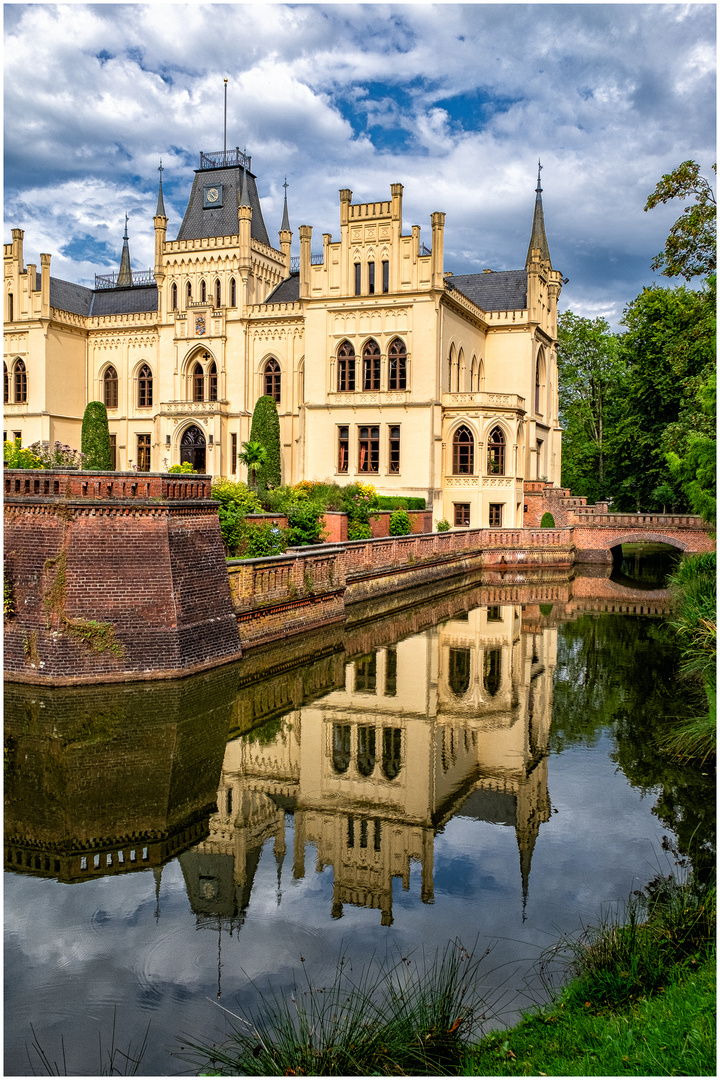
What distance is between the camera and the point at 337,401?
3850 centimetres

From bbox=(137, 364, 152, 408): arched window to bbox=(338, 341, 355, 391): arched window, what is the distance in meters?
12.3

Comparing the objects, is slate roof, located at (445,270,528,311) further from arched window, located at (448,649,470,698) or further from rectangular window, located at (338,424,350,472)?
arched window, located at (448,649,470,698)

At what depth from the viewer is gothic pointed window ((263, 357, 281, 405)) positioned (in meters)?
42.1

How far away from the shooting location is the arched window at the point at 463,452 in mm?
38062

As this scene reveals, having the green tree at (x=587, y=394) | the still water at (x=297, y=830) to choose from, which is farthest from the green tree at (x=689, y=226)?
the green tree at (x=587, y=394)

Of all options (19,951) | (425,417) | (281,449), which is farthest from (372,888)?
(281,449)

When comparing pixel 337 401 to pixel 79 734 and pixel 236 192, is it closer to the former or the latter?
Answer: pixel 236 192

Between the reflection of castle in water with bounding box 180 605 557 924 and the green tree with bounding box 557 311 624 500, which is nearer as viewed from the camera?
the reflection of castle in water with bounding box 180 605 557 924

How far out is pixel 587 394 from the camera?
5909 centimetres

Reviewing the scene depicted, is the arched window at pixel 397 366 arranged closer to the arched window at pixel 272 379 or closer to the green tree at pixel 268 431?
the green tree at pixel 268 431

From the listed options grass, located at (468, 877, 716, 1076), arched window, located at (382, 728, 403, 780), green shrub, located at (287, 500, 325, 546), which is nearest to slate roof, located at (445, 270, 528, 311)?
green shrub, located at (287, 500, 325, 546)

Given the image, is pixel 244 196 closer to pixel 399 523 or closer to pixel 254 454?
pixel 254 454

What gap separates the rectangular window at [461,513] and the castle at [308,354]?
93 millimetres

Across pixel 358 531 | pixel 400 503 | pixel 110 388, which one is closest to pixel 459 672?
pixel 358 531
